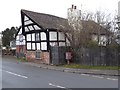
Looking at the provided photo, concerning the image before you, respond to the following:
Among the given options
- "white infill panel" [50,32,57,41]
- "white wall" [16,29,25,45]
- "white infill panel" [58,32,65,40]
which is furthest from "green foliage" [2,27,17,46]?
"white infill panel" [50,32,57,41]

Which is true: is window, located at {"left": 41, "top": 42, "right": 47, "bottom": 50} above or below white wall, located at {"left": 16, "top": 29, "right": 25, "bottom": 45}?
below

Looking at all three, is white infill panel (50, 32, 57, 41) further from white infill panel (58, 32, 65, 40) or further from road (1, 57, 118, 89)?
road (1, 57, 118, 89)

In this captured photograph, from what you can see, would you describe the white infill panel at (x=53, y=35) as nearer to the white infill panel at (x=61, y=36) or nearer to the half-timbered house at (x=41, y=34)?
the half-timbered house at (x=41, y=34)

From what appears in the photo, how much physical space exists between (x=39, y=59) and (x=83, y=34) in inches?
309

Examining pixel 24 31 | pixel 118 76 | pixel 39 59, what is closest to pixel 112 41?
pixel 118 76

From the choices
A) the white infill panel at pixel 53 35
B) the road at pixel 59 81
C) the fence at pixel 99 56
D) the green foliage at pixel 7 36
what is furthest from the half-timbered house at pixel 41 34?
the green foliage at pixel 7 36

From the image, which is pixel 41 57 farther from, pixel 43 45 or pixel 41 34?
pixel 41 34

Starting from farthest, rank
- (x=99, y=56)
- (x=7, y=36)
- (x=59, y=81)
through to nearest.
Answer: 1. (x=7, y=36)
2. (x=99, y=56)
3. (x=59, y=81)

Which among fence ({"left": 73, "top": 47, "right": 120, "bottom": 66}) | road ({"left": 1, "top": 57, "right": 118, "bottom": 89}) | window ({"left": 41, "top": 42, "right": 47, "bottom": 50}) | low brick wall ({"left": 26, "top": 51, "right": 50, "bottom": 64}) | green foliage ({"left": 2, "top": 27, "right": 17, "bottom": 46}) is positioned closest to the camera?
road ({"left": 1, "top": 57, "right": 118, "bottom": 89})

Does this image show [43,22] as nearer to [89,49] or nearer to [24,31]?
[24,31]

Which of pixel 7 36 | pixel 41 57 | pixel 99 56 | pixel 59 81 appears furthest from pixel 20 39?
pixel 59 81

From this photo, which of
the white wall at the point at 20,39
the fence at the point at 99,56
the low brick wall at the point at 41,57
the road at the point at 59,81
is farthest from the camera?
the white wall at the point at 20,39

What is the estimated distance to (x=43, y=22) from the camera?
119 feet

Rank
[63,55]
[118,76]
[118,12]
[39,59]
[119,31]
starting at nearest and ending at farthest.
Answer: [118,76] < [119,31] < [118,12] < [63,55] < [39,59]
